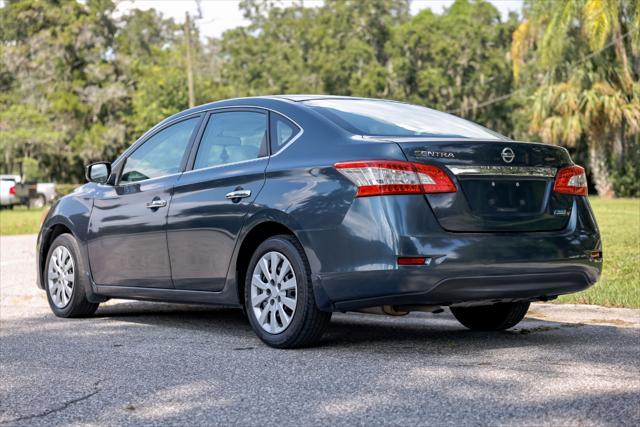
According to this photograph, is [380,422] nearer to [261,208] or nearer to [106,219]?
[261,208]

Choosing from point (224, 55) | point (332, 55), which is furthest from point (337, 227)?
point (224, 55)

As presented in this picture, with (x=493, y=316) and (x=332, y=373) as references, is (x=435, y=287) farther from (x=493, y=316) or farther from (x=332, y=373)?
(x=493, y=316)

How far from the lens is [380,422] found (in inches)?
175

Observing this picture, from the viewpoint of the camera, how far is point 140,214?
25.7 ft

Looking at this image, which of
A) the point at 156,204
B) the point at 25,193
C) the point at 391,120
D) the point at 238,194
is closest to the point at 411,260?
the point at 391,120

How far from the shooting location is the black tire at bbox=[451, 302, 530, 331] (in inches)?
289

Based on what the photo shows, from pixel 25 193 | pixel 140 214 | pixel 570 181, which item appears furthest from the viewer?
pixel 25 193

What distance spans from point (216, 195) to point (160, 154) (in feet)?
3.74

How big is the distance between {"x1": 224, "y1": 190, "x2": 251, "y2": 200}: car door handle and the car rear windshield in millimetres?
727

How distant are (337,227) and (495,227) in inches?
37.0

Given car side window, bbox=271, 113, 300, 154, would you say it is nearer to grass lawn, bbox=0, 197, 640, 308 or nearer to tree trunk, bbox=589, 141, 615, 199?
grass lawn, bbox=0, 197, 640, 308

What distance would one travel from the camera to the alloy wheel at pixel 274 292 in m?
6.50

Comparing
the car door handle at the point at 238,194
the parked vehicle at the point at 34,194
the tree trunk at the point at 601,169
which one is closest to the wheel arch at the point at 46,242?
→ the car door handle at the point at 238,194

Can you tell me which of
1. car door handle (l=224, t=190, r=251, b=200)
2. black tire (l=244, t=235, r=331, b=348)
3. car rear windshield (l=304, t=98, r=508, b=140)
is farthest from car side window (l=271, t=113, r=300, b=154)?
black tire (l=244, t=235, r=331, b=348)
